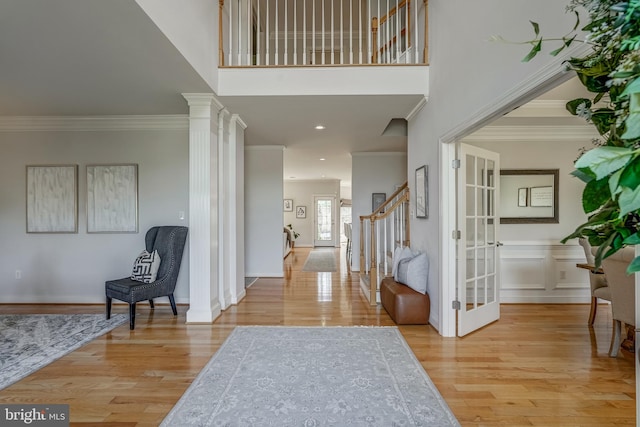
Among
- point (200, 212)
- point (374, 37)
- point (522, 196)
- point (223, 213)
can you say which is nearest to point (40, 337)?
point (200, 212)

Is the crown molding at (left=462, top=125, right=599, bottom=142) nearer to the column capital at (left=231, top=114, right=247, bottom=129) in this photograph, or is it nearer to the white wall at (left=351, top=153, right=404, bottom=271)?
the white wall at (left=351, top=153, right=404, bottom=271)

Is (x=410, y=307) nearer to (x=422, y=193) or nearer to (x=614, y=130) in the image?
(x=422, y=193)

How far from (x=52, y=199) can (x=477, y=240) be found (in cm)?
543

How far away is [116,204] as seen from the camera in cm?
423

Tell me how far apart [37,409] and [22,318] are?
238 centimetres

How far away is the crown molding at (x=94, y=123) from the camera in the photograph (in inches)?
165

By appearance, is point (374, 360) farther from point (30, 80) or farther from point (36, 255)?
point (36, 255)

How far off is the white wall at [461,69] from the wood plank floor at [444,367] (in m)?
0.72

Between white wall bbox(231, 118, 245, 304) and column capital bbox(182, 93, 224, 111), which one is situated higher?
column capital bbox(182, 93, 224, 111)

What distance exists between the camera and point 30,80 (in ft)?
9.91

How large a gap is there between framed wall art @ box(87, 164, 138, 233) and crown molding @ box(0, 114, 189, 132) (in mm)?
570

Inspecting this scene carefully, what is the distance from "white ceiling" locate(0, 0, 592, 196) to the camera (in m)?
2.08

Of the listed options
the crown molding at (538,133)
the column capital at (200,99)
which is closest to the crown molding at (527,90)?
the crown molding at (538,133)

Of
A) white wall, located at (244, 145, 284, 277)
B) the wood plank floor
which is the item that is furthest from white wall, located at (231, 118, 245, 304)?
white wall, located at (244, 145, 284, 277)
